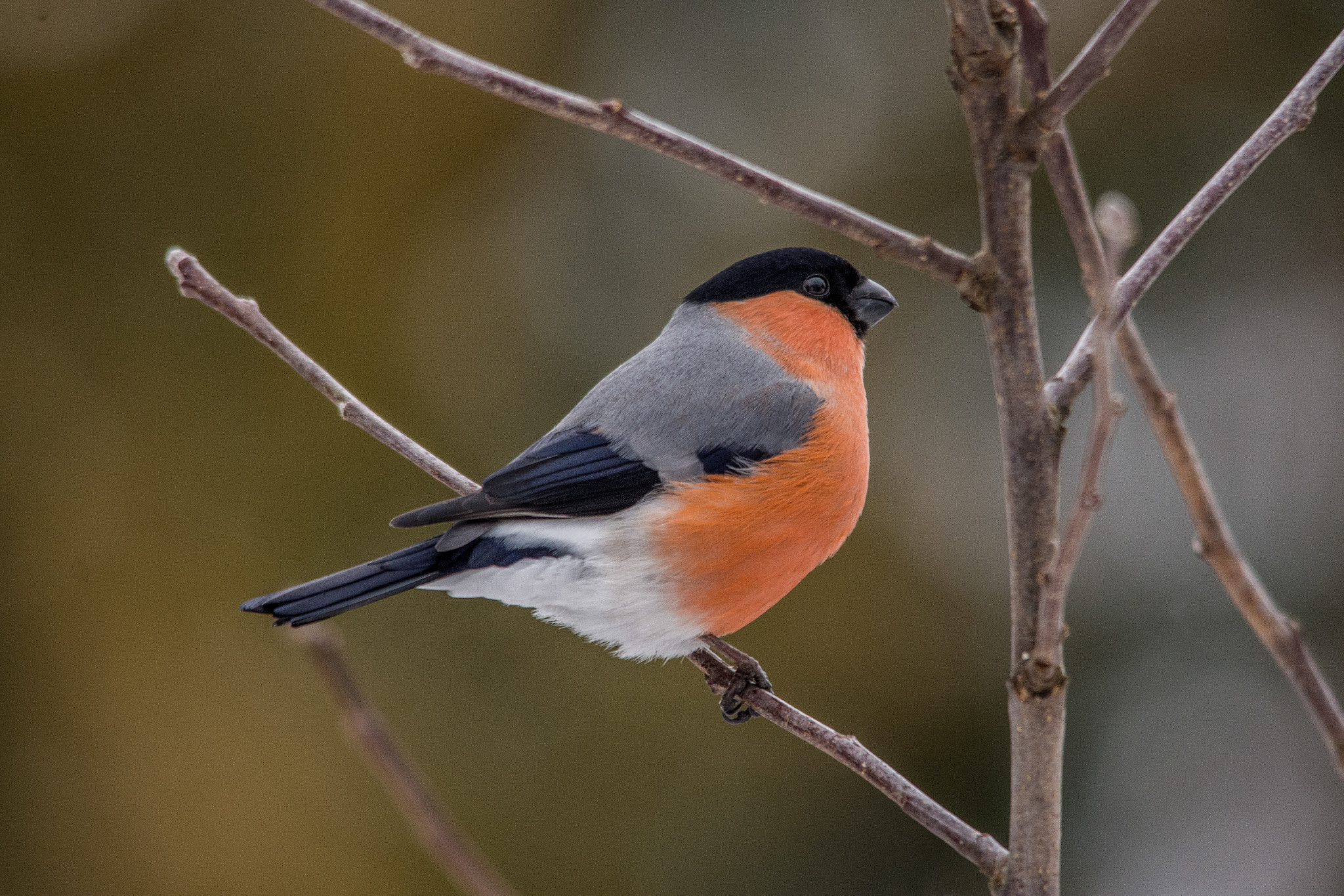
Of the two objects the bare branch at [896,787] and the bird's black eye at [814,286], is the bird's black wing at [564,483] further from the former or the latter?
the bird's black eye at [814,286]

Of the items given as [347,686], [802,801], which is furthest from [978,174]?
[802,801]

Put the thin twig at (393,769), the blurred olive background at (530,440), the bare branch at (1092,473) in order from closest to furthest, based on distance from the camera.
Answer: the bare branch at (1092,473), the thin twig at (393,769), the blurred olive background at (530,440)

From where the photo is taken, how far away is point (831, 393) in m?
2.77

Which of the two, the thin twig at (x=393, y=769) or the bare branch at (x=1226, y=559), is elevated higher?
the bare branch at (x=1226, y=559)

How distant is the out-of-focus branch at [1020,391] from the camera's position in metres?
1.41

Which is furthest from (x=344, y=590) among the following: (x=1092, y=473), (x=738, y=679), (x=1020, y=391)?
(x=1092, y=473)

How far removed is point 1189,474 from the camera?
1329mm

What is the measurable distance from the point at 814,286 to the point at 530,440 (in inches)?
73.3

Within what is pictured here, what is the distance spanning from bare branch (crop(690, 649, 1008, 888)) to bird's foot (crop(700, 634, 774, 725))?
0.20 m

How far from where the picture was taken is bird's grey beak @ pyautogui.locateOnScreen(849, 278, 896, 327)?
10.1ft

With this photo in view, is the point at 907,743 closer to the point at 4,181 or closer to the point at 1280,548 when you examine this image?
the point at 1280,548

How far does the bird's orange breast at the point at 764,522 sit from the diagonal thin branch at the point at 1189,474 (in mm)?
1089

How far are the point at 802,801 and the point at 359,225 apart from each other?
2924 millimetres

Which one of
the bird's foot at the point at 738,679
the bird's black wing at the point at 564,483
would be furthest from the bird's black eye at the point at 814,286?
the bird's foot at the point at 738,679
